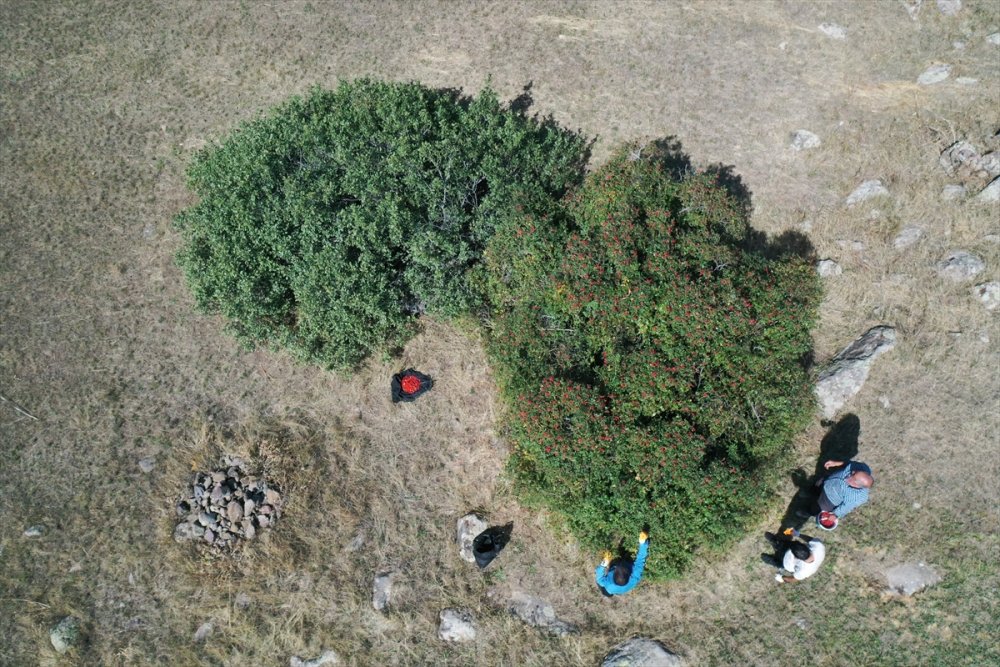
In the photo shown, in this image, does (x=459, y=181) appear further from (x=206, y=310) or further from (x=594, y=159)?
(x=206, y=310)

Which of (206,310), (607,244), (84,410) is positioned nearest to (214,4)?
(206,310)

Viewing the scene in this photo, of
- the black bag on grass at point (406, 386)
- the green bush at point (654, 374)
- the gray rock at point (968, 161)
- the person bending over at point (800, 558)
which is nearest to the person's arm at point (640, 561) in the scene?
the green bush at point (654, 374)

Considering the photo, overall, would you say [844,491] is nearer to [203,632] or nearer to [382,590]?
[382,590]

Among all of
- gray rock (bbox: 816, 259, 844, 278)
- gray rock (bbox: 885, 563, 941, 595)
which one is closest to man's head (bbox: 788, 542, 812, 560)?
gray rock (bbox: 885, 563, 941, 595)

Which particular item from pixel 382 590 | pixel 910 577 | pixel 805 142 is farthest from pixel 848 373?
pixel 382 590

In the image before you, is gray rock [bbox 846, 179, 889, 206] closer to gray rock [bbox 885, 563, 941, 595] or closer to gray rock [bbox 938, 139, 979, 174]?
gray rock [bbox 938, 139, 979, 174]

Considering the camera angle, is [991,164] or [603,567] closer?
[603,567]

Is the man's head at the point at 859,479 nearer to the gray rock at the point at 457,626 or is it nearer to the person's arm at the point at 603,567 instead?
the person's arm at the point at 603,567
